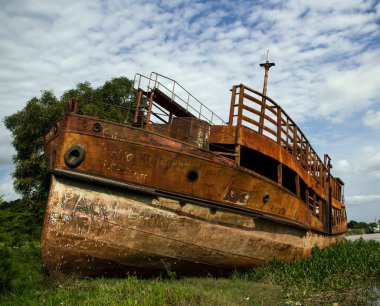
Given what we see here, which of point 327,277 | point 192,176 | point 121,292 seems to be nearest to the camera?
point 121,292

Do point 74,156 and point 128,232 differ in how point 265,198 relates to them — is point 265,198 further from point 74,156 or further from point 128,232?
point 74,156

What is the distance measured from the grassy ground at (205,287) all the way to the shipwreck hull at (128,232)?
1.08 feet

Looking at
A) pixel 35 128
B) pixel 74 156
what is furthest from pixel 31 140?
pixel 74 156

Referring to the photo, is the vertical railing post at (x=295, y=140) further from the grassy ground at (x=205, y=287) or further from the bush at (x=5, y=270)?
the bush at (x=5, y=270)

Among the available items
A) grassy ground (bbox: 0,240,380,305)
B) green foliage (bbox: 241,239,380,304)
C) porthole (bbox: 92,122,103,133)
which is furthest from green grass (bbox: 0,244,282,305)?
porthole (bbox: 92,122,103,133)

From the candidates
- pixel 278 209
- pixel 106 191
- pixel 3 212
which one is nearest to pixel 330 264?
pixel 278 209

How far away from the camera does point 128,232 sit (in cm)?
727

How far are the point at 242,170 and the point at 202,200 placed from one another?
48.2 inches

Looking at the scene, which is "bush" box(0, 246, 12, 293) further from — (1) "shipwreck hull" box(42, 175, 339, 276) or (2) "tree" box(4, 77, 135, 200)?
(2) "tree" box(4, 77, 135, 200)

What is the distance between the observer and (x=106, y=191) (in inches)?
286

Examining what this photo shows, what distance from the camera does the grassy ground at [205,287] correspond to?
5777 mm

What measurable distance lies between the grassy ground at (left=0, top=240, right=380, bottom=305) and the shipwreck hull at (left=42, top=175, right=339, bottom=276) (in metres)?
0.33

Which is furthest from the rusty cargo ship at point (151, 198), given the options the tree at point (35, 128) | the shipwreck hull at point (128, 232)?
the tree at point (35, 128)

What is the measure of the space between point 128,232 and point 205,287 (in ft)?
6.35
